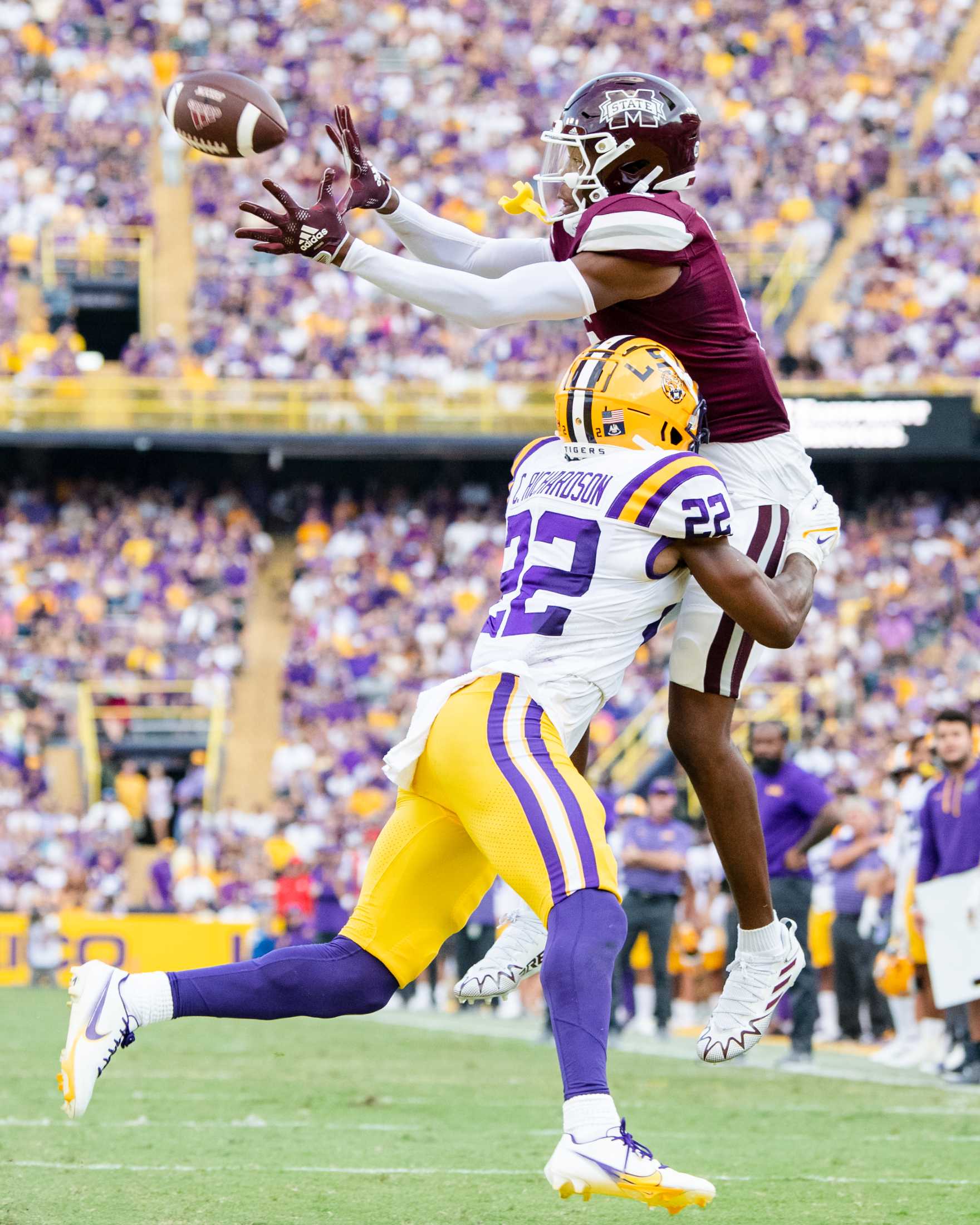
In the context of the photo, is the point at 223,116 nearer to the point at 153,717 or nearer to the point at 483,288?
the point at 483,288

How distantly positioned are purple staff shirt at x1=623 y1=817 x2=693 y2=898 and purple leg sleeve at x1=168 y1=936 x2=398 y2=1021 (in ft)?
22.9

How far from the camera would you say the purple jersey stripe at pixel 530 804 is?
4113 mm

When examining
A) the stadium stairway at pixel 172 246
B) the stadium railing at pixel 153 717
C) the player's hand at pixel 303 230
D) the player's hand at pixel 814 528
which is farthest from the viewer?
the stadium stairway at pixel 172 246

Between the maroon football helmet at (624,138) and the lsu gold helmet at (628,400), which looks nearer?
the lsu gold helmet at (628,400)

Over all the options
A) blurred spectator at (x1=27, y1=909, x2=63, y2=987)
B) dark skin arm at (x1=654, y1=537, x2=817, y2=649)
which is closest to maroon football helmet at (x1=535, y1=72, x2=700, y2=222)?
dark skin arm at (x1=654, y1=537, x2=817, y2=649)

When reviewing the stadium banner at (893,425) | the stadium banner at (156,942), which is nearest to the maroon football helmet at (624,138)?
the stadium banner at (156,942)

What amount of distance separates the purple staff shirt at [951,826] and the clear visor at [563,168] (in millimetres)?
4877

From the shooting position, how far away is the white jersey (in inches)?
169

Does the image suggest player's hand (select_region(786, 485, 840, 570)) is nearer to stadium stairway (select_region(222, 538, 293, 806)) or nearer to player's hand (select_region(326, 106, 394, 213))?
player's hand (select_region(326, 106, 394, 213))

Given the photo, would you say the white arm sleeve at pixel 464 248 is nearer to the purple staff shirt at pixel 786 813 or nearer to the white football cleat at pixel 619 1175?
the white football cleat at pixel 619 1175

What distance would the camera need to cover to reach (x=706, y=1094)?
841 centimetres

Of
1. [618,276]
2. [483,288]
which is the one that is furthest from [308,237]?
[618,276]

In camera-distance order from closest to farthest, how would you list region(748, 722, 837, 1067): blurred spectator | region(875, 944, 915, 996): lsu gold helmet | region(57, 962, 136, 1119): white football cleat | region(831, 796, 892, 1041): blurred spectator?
region(57, 962, 136, 1119): white football cleat
region(748, 722, 837, 1067): blurred spectator
region(875, 944, 915, 996): lsu gold helmet
region(831, 796, 892, 1041): blurred spectator

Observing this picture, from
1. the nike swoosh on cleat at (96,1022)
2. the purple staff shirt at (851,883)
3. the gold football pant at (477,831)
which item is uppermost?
the gold football pant at (477,831)
